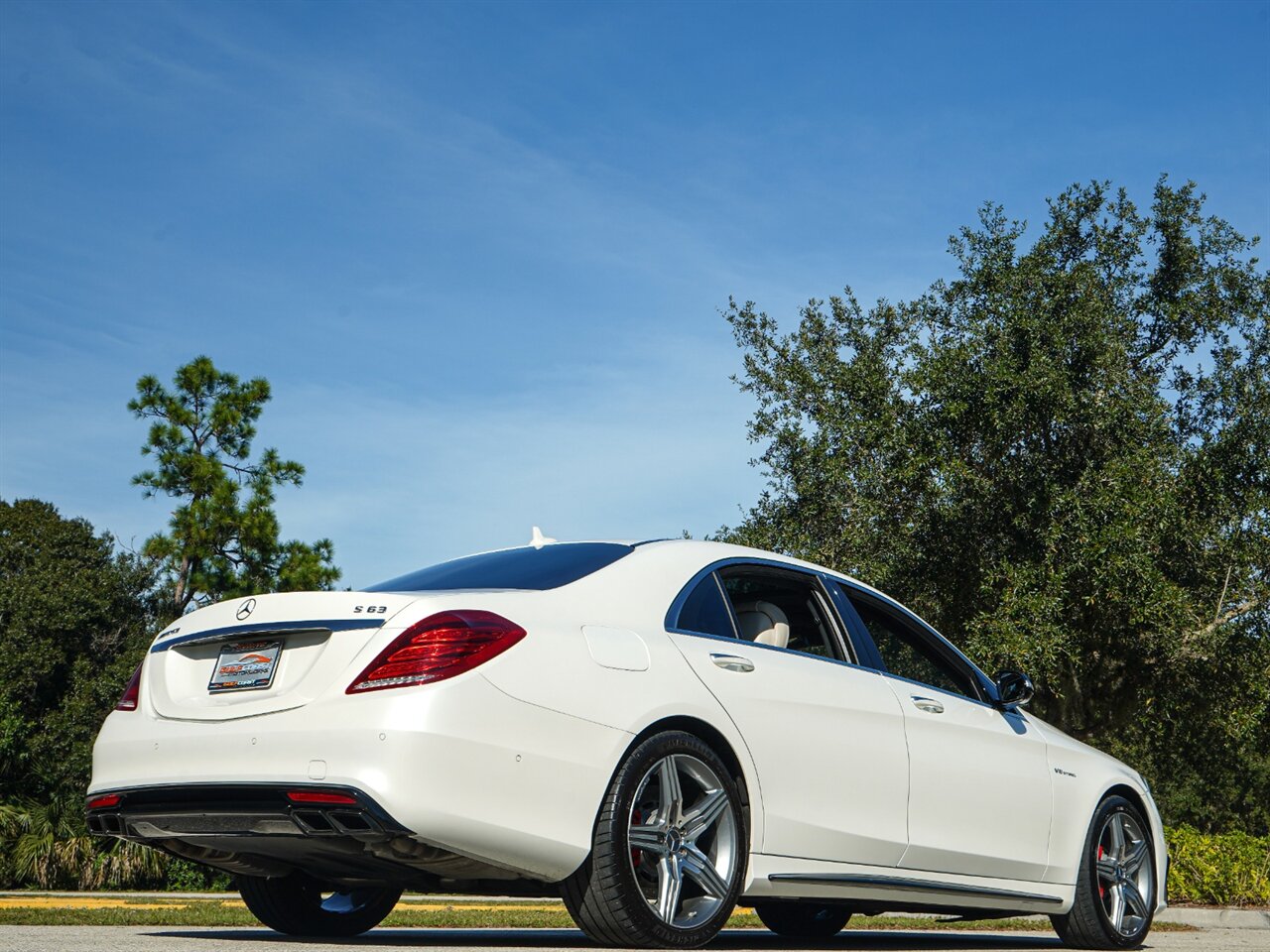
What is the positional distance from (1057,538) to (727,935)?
13.3 metres

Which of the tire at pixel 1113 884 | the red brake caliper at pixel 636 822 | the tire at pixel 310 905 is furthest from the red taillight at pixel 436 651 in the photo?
the tire at pixel 1113 884

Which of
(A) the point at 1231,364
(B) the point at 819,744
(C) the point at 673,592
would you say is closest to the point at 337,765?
(C) the point at 673,592

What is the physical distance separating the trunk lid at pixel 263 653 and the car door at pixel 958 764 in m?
2.71

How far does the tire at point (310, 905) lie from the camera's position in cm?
639

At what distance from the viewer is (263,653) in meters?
5.11

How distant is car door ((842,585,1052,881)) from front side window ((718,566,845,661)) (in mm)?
265

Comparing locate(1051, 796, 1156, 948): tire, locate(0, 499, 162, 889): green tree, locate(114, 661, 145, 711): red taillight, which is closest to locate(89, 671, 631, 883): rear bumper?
locate(114, 661, 145, 711): red taillight

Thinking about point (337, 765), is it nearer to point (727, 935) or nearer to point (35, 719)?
point (727, 935)

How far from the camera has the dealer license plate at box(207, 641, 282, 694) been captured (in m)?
5.06

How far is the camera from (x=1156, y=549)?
797 inches

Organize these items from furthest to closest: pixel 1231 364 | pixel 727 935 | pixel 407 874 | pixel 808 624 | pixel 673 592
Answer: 1. pixel 1231 364
2. pixel 727 935
3. pixel 808 624
4. pixel 673 592
5. pixel 407 874

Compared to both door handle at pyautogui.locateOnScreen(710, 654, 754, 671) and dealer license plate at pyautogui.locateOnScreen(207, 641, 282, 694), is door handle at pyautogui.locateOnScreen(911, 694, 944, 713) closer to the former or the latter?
door handle at pyautogui.locateOnScreen(710, 654, 754, 671)

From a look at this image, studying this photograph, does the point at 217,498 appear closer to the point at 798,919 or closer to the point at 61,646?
the point at 61,646

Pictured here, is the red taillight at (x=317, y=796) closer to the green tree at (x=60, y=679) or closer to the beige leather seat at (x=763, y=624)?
the beige leather seat at (x=763, y=624)
